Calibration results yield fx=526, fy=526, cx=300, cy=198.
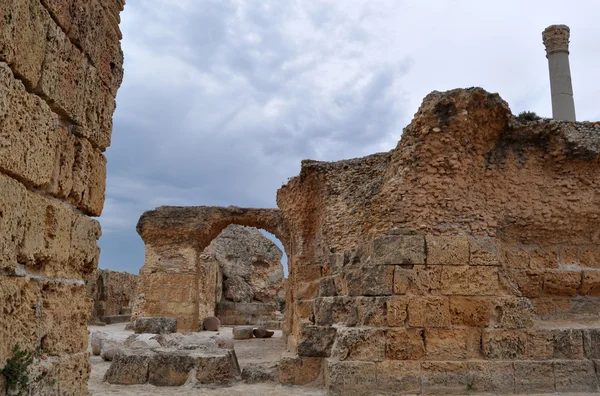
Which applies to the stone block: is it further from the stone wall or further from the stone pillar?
the stone pillar

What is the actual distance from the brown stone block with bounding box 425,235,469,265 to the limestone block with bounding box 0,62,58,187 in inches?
189

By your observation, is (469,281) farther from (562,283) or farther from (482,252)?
(562,283)

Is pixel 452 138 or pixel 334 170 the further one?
pixel 334 170

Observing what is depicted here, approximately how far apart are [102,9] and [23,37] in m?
1.05

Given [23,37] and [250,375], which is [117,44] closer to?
[23,37]

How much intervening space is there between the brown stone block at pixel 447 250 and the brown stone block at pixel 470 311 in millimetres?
456

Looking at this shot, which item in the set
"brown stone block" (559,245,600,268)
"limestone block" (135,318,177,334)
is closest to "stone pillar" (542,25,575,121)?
"brown stone block" (559,245,600,268)

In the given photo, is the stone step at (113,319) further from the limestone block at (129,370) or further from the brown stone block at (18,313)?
the brown stone block at (18,313)

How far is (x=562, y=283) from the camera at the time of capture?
6961 mm

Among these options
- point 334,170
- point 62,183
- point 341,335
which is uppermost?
point 334,170

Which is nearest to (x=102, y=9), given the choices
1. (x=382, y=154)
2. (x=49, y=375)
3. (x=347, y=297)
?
(x=49, y=375)

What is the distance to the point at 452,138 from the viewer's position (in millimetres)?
6785

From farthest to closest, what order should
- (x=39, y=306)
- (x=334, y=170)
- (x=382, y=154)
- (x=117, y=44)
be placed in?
(x=334, y=170) → (x=382, y=154) → (x=117, y=44) → (x=39, y=306)

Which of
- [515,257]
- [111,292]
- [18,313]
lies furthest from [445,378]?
[111,292]
